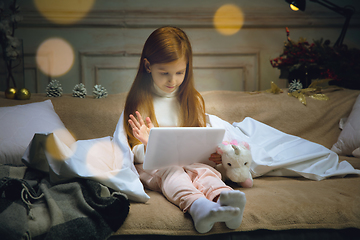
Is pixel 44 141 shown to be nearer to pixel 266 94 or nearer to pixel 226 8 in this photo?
pixel 266 94

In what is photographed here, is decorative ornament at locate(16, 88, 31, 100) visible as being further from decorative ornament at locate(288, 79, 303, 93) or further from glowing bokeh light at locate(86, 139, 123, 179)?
decorative ornament at locate(288, 79, 303, 93)

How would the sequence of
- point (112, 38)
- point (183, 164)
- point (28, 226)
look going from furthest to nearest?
point (112, 38)
point (183, 164)
point (28, 226)

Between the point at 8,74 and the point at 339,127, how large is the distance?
196cm

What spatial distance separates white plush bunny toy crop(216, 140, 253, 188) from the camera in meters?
0.93

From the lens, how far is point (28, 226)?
600 mm

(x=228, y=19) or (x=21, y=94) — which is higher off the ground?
(x=228, y=19)

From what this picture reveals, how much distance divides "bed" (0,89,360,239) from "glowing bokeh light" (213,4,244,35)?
0.57 m

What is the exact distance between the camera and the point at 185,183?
2.61 ft

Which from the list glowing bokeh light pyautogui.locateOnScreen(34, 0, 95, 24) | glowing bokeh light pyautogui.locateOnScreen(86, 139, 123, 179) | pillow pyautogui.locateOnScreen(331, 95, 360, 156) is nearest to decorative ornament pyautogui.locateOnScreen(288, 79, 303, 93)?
pillow pyautogui.locateOnScreen(331, 95, 360, 156)

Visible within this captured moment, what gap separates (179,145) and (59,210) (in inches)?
15.7

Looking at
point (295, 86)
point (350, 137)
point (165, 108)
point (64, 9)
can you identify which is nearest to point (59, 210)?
point (165, 108)

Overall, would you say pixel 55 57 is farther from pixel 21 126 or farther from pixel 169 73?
pixel 169 73

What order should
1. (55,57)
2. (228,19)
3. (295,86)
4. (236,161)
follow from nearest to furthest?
(236,161)
(295,86)
(55,57)
(228,19)

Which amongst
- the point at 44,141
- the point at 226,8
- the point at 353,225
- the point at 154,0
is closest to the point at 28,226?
the point at 44,141
